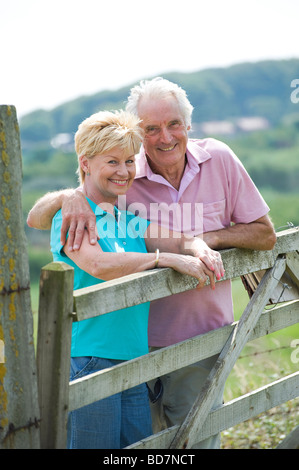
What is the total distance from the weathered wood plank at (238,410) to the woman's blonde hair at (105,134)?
1.29 m

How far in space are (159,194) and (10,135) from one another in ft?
4.55

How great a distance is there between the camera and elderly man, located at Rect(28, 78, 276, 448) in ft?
10.8

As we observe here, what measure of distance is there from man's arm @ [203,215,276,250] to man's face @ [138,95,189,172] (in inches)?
18.6

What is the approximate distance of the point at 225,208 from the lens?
3434 mm

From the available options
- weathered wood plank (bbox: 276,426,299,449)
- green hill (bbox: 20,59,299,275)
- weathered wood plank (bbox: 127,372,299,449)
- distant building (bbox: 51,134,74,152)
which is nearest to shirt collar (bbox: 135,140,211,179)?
weathered wood plank (bbox: 127,372,299,449)

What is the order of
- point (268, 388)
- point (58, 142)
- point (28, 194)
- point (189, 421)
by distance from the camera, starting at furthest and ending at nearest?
point (58, 142)
point (28, 194)
point (268, 388)
point (189, 421)

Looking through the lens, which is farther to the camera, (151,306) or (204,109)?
(204,109)

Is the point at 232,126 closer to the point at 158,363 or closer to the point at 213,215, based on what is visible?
the point at 213,215

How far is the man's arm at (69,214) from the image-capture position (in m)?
2.70

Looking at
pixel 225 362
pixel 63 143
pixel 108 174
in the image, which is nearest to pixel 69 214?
pixel 108 174

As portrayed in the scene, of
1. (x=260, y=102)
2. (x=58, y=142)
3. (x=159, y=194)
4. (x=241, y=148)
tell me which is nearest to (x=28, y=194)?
(x=58, y=142)

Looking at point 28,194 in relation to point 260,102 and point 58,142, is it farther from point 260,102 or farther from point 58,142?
point 260,102

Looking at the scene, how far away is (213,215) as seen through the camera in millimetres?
3354

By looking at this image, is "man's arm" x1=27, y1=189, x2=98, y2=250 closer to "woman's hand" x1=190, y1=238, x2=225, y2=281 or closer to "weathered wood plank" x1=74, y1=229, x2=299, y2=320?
"weathered wood plank" x1=74, y1=229, x2=299, y2=320
